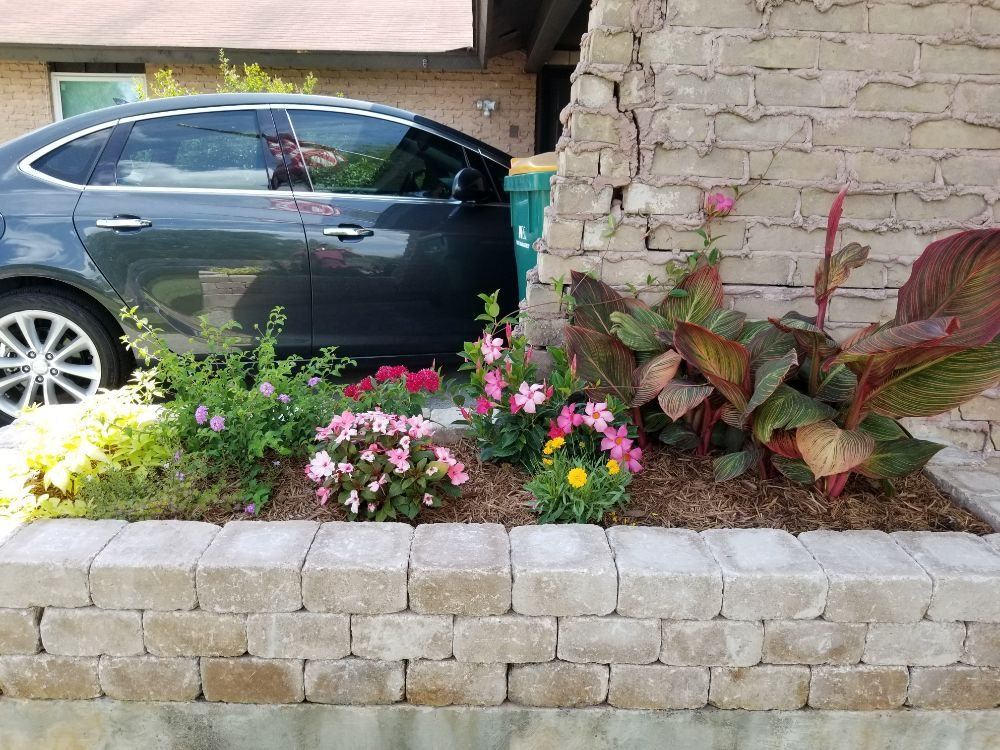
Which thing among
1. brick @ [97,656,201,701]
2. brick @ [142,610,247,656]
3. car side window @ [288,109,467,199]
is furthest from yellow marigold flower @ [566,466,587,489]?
car side window @ [288,109,467,199]

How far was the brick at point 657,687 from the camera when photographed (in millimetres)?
1982

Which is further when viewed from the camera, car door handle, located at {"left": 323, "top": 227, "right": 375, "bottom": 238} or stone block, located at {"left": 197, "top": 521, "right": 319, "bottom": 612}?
car door handle, located at {"left": 323, "top": 227, "right": 375, "bottom": 238}

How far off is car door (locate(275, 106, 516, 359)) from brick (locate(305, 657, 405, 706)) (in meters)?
2.32

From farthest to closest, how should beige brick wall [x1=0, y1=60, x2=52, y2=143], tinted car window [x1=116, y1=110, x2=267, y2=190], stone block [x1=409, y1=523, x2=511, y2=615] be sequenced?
1. beige brick wall [x1=0, y1=60, x2=52, y2=143]
2. tinted car window [x1=116, y1=110, x2=267, y2=190]
3. stone block [x1=409, y1=523, x2=511, y2=615]

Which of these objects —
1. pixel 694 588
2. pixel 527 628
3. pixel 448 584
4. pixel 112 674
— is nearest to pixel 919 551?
pixel 694 588

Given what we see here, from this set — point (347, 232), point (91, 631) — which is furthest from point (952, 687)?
point (347, 232)

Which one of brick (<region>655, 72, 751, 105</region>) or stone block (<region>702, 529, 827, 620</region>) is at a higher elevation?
brick (<region>655, 72, 751, 105</region>)

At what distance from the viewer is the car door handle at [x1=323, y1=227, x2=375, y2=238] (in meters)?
4.02

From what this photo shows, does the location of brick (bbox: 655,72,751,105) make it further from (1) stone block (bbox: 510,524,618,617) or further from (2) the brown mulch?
(1) stone block (bbox: 510,524,618,617)

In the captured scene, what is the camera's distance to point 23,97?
32.2ft

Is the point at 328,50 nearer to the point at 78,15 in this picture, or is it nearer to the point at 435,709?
the point at 78,15

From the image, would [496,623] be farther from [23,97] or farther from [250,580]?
[23,97]

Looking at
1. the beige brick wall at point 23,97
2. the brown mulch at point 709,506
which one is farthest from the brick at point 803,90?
the beige brick wall at point 23,97

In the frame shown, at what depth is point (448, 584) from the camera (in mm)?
1903
